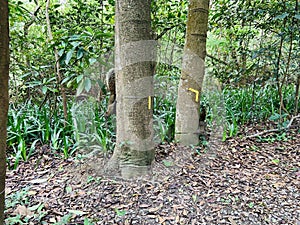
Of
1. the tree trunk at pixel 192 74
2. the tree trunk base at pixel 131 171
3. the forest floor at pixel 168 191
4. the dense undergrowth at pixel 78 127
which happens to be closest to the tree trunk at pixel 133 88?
the tree trunk base at pixel 131 171

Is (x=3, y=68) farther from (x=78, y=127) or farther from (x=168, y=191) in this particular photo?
(x=78, y=127)

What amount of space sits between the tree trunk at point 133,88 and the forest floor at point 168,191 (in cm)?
16

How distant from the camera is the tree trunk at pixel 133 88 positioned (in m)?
1.65

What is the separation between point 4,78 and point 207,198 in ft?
4.74

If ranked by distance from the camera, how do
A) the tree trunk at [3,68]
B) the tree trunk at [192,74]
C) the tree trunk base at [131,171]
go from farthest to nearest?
the tree trunk at [192,74] < the tree trunk base at [131,171] < the tree trunk at [3,68]

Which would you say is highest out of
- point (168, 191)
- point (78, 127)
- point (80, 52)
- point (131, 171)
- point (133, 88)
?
point (80, 52)

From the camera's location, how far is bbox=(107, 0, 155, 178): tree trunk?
165cm

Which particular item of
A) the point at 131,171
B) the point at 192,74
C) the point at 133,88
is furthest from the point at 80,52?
the point at 192,74

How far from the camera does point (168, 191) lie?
171 cm

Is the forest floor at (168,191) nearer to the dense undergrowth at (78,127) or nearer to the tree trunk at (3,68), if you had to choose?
the dense undergrowth at (78,127)

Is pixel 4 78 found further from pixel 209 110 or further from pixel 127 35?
pixel 209 110

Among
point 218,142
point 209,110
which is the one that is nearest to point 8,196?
Result: point 218,142

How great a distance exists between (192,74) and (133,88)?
82 cm

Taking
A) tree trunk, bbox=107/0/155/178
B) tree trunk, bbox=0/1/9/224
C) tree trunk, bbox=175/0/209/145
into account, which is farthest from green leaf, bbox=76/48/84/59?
tree trunk, bbox=175/0/209/145
